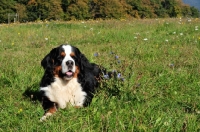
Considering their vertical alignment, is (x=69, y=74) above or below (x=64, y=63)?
below

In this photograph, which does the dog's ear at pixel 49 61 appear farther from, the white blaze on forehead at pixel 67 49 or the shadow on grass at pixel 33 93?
the shadow on grass at pixel 33 93

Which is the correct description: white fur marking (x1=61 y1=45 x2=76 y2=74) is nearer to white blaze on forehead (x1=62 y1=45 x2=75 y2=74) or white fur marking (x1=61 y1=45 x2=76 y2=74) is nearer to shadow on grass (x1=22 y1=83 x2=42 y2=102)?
white blaze on forehead (x1=62 y1=45 x2=75 y2=74)

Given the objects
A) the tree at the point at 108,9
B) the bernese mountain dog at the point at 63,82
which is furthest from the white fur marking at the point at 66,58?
the tree at the point at 108,9

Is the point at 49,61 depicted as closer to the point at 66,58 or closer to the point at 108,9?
the point at 66,58

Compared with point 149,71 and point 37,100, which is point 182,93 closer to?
point 149,71

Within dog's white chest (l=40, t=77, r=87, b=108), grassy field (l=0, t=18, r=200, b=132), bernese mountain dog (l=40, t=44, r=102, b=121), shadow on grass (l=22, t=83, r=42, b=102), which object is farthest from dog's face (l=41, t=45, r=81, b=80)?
shadow on grass (l=22, t=83, r=42, b=102)

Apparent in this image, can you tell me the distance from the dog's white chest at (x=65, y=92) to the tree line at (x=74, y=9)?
4584 centimetres

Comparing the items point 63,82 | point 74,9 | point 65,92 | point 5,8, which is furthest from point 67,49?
point 74,9

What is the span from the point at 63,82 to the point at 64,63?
0.32 m

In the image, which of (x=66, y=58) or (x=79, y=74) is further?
(x=79, y=74)

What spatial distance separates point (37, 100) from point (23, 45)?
497cm

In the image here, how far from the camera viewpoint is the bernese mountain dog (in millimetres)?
4152

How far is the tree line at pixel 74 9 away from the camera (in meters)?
56.3

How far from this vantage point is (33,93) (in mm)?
4699
